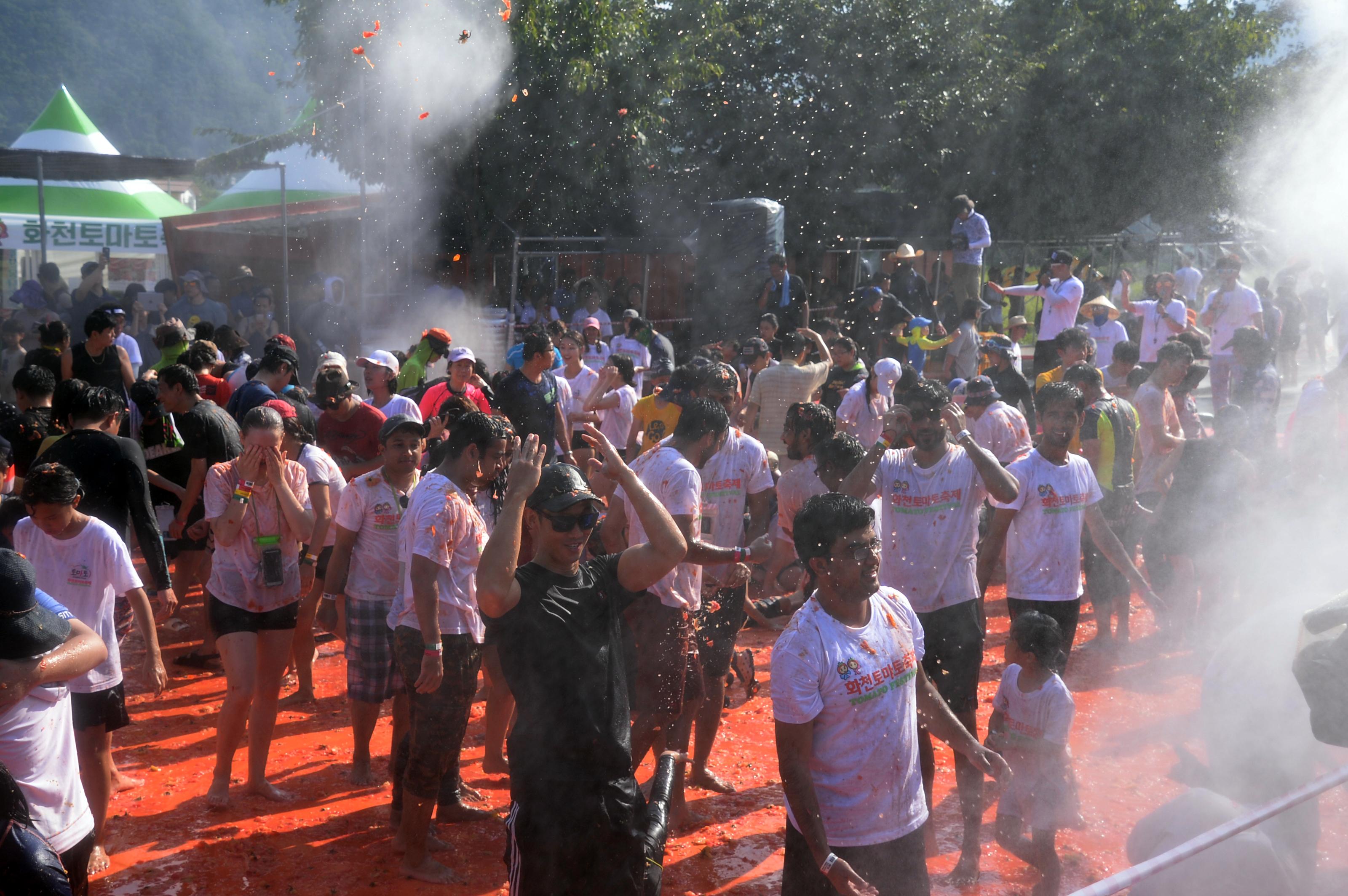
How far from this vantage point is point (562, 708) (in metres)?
3.21

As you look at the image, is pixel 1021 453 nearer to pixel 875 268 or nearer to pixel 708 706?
pixel 708 706

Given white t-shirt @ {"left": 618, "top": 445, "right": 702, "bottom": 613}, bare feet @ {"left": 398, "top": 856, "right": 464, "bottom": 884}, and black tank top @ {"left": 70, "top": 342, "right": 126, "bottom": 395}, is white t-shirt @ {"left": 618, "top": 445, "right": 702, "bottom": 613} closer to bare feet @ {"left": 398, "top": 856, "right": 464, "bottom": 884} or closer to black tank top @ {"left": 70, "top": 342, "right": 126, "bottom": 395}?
bare feet @ {"left": 398, "top": 856, "right": 464, "bottom": 884}

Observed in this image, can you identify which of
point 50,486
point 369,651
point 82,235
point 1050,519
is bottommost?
A: point 369,651

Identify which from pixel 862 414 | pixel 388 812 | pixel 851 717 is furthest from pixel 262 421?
pixel 862 414

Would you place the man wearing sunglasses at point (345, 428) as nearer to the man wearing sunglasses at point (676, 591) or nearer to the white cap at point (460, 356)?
the white cap at point (460, 356)

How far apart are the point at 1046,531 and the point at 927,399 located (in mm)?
1015

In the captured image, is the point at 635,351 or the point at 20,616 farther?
the point at 635,351

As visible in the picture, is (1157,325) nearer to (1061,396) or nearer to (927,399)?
(1061,396)

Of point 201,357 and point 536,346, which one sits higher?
point 536,346

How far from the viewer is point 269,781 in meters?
5.44

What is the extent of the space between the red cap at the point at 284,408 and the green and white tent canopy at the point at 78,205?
9085mm

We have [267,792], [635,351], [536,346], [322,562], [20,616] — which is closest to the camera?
[20,616]

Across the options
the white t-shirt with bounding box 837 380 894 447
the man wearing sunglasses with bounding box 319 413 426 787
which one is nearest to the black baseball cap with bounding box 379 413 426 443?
the man wearing sunglasses with bounding box 319 413 426 787

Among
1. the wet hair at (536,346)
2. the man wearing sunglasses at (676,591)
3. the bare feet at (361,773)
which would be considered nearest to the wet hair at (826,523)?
the man wearing sunglasses at (676,591)
